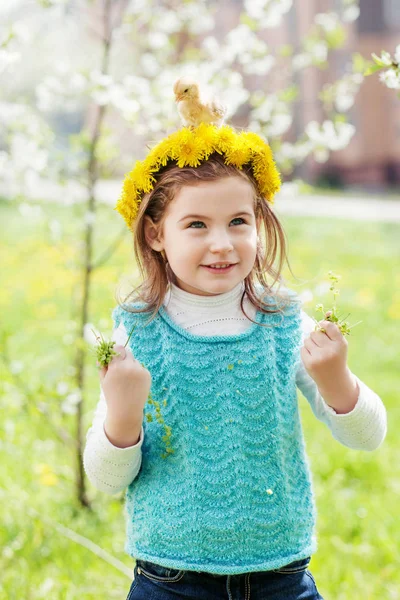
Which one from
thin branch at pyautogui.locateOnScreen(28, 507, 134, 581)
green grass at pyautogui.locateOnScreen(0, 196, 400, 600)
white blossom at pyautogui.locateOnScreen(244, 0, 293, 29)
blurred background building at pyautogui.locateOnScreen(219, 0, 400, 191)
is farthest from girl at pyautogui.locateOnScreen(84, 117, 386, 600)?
blurred background building at pyautogui.locateOnScreen(219, 0, 400, 191)

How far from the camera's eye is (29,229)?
1010 centimetres

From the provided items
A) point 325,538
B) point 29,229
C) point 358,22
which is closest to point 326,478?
point 325,538

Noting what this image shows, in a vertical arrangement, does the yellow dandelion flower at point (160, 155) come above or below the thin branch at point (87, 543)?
above

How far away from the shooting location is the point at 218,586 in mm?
1842

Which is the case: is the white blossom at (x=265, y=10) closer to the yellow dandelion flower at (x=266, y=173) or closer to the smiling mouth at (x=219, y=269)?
the yellow dandelion flower at (x=266, y=173)

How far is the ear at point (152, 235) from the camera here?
6.57 feet

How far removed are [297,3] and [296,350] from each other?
1854cm

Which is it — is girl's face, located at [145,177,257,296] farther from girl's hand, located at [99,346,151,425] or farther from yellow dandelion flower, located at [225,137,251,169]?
girl's hand, located at [99,346,151,425]

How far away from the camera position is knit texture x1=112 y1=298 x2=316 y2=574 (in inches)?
71.8

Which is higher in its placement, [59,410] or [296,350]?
[296,350]

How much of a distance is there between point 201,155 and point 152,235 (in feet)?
0.92

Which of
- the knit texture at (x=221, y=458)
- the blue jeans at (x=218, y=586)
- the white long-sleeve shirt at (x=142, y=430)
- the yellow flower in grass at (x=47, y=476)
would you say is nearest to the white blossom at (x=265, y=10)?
the white long-sleeve shirt at (x=142, y=430)

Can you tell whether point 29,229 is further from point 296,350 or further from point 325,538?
point 296,350

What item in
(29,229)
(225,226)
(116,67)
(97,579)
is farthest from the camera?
(29,229)
